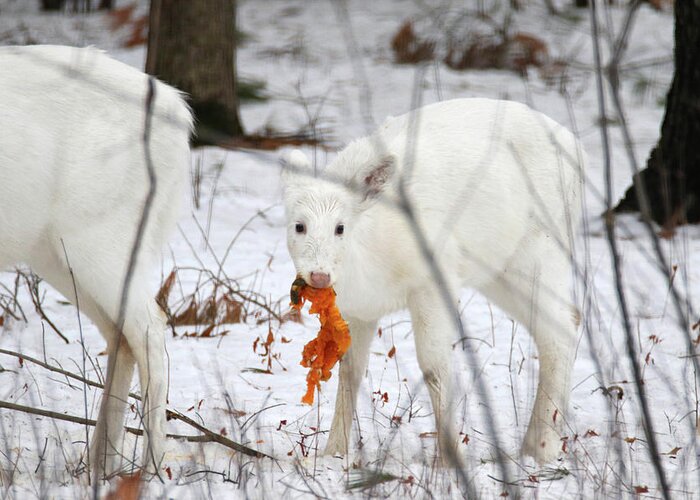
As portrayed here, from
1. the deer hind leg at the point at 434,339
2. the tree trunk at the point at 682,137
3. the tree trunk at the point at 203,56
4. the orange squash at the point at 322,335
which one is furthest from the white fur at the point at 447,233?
the tree trunk at the point at 203,56

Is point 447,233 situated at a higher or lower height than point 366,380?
higher

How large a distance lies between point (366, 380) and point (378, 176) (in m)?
1.65

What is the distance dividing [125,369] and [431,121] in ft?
6.15

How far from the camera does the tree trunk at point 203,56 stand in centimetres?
970

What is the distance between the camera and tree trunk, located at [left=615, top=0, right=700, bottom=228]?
7.63m

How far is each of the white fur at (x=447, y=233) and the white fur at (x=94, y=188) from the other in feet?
2.01

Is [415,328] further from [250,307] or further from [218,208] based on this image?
[218,208]

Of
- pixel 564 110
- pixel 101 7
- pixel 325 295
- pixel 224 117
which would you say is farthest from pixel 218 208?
pixel 101 7

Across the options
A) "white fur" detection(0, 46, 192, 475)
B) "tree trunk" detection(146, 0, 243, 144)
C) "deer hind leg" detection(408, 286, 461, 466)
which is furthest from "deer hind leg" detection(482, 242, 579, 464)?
"tree trunk" detection(146, 0, 243, 144)

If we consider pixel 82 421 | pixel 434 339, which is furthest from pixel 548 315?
pixel 82 421

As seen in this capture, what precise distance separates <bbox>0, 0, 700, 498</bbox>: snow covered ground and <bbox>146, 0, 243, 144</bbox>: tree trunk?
42 centimetres

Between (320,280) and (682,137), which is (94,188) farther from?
(682,137)

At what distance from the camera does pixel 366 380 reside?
5.31m

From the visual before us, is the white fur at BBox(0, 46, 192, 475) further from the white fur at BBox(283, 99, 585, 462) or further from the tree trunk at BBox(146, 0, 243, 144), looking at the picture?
the tree trunk at BBox(146, 0, 243, 144)
